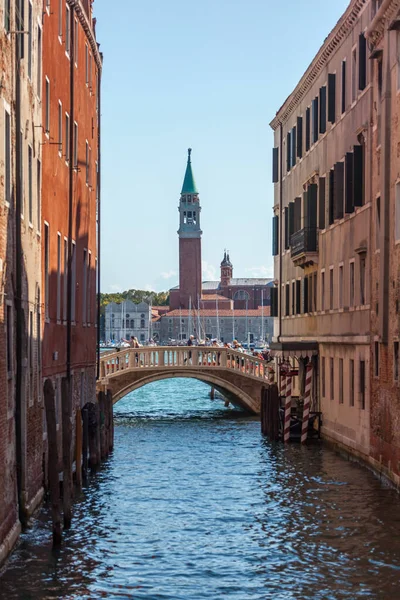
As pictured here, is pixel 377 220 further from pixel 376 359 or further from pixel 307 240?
pixel 307 240

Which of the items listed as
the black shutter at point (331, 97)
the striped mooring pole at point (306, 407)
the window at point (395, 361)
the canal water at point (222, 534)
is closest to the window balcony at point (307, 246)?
the striped mooring pole at point (306, 407)

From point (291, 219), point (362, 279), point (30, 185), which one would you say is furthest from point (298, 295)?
point (30, 185)

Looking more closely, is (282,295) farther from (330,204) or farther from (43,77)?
(43,77)

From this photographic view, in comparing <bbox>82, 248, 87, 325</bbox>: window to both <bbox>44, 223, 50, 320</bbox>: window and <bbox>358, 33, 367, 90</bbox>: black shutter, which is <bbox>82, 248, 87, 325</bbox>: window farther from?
<bbox>358, 33, 367, 90</bbox>: black shutter

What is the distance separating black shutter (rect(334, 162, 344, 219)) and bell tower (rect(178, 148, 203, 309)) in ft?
406

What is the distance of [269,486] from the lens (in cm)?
2397

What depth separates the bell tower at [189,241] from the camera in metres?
154

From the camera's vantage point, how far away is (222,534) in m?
18.6

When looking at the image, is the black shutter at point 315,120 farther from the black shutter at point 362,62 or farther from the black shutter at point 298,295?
the black shutter at point 362,62

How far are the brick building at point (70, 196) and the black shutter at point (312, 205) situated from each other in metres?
5.58

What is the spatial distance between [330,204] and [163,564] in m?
15.2

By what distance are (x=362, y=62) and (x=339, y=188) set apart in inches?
129

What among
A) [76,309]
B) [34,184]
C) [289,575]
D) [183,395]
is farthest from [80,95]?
[183,395]

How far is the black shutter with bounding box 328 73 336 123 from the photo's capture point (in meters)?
29.8
